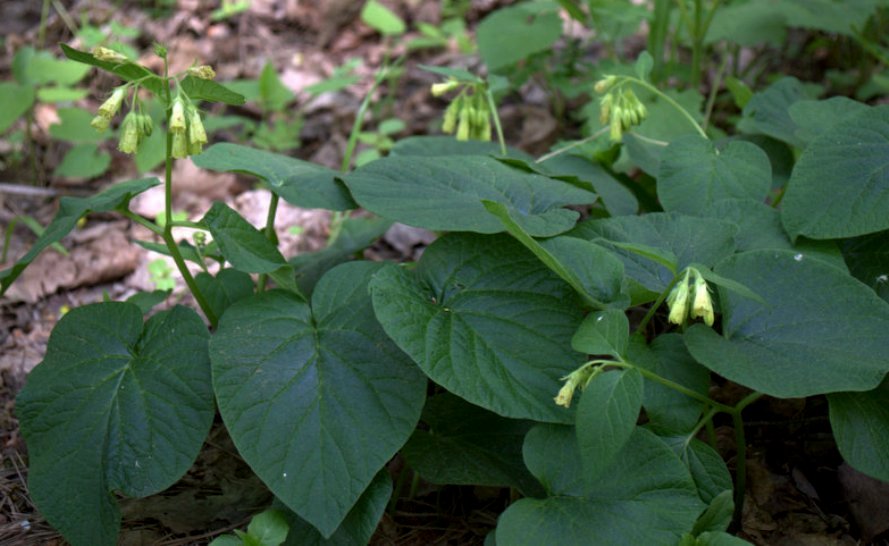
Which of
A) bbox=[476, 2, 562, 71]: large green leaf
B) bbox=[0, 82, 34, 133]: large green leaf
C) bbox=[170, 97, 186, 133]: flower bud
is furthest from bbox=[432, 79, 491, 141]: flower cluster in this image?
bbox=[0, 82, 34, 133]: large green leaf

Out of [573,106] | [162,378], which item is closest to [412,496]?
[162,378]

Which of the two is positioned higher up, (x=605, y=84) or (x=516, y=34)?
(x=605, y=84)

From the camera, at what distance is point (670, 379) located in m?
1.73

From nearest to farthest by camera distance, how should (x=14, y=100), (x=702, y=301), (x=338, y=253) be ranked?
1. (x=702, y=301)
2. (x=338, y=253)
3. (x=14, y=100)

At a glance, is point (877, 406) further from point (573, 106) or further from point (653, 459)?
point (573, 106)

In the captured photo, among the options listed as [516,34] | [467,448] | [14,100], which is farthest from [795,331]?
[14,100]

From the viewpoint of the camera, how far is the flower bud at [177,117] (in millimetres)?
1646

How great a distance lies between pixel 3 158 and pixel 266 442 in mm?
3302

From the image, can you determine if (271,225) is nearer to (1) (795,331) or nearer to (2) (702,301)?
(2) (702,301)

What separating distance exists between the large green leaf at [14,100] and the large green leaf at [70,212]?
6.72ft

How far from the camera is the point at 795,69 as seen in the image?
428 centimetres

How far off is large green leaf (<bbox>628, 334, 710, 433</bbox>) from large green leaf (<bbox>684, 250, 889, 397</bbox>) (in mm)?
93

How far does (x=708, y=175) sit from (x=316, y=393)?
119cm

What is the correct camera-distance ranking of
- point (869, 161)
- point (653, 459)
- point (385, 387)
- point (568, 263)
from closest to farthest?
point (653, 459) → point (385, 387) → point (568, 263) → point (869, 161)
